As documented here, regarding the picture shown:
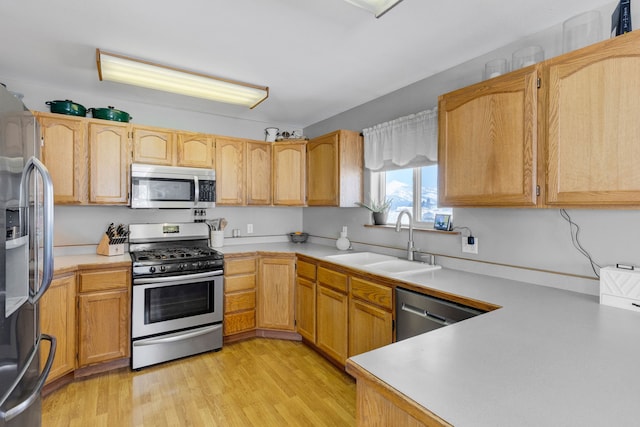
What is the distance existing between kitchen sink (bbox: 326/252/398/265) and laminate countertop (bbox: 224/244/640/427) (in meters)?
1.40

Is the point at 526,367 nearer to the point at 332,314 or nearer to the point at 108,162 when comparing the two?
the point at 332,314

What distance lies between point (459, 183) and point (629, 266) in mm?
907

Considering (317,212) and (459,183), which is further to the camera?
(317,212)

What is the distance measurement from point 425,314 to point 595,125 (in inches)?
50.1

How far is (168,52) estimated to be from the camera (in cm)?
232

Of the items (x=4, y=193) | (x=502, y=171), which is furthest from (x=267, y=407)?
(x=502, y=171)

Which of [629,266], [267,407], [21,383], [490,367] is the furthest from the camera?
[267,407]

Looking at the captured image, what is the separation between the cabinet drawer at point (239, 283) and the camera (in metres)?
3.19

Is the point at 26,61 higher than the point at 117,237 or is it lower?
higher

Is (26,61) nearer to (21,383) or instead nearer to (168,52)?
(168,52)

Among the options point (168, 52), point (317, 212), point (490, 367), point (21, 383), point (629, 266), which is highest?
point (168, 52)

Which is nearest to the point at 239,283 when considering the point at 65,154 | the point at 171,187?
the point at 171,187

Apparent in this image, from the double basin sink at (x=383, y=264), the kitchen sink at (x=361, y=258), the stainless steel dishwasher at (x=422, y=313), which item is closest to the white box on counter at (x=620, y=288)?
the stainless steel dishwasher at (x=422, y=313)

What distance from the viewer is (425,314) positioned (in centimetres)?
189
